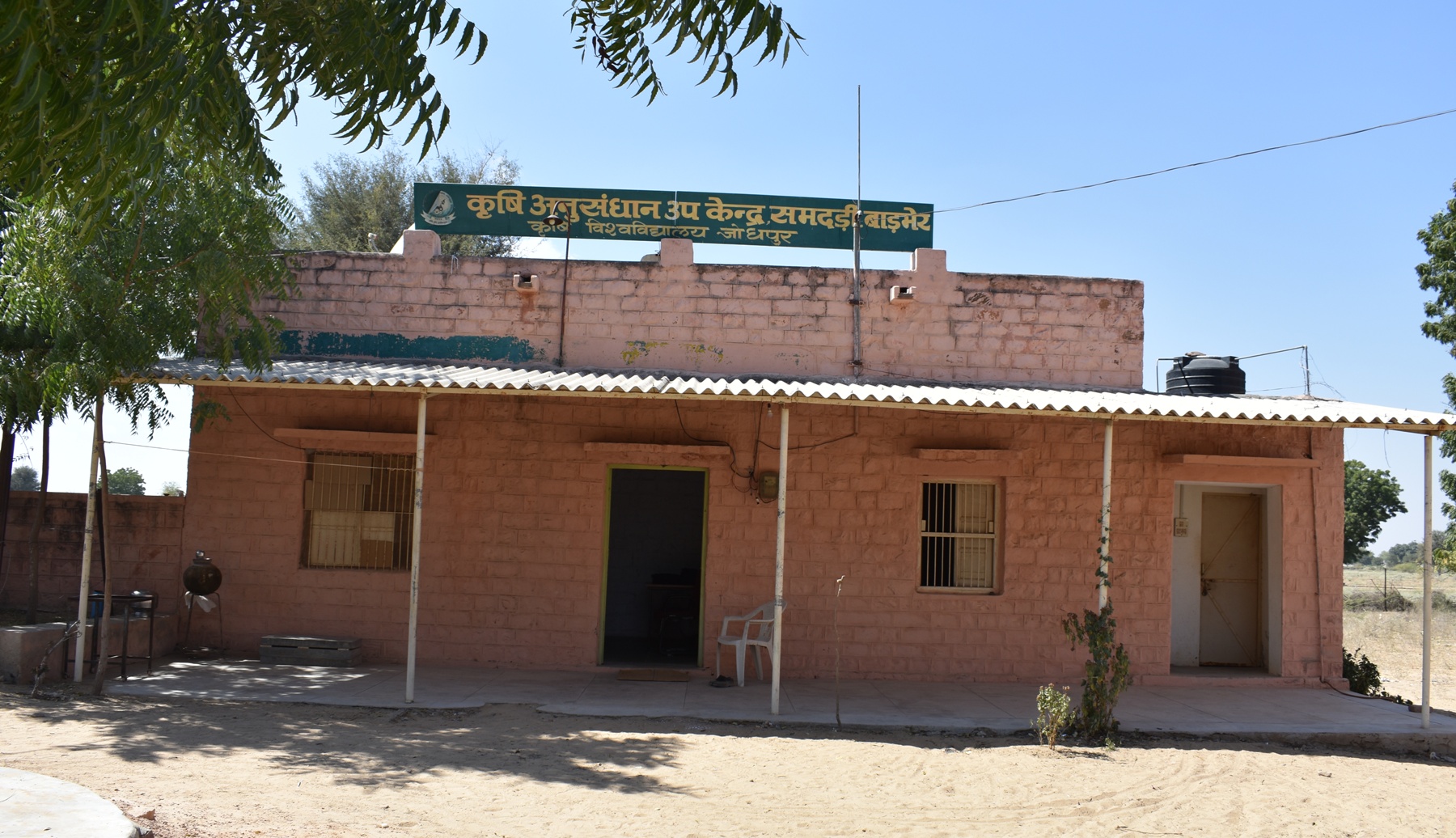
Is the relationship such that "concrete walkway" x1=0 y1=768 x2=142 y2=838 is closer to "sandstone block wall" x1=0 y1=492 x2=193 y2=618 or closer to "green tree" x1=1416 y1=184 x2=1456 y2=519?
"sandstone block wall" x1=0 y1=492 x2=193 y2=618

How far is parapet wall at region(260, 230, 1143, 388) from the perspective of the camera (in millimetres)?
10586

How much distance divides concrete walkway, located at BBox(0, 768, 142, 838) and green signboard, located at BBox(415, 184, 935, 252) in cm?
736

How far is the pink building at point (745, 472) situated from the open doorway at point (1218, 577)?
0.43 metres

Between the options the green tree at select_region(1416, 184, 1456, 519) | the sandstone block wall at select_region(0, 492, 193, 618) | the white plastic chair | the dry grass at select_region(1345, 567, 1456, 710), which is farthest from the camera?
the green tree at select_region(1416, 184, 1456, 519)

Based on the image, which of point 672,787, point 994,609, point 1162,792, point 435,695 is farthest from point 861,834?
point 994,609

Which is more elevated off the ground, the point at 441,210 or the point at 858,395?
the point at 441,210

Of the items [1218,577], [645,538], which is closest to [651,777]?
[645,538]

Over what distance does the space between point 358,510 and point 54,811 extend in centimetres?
586

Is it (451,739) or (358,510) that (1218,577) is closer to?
(451,739)

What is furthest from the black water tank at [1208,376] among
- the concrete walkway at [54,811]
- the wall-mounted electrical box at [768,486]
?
the concrete walkway at [54,811]

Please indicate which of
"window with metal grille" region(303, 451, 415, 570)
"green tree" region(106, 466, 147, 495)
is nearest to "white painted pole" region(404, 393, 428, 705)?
"window with metal grille" region(303, 451, 415, 570)

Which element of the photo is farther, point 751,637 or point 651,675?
point 751,637

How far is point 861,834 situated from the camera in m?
5.65

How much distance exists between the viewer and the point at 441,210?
1146 cm
